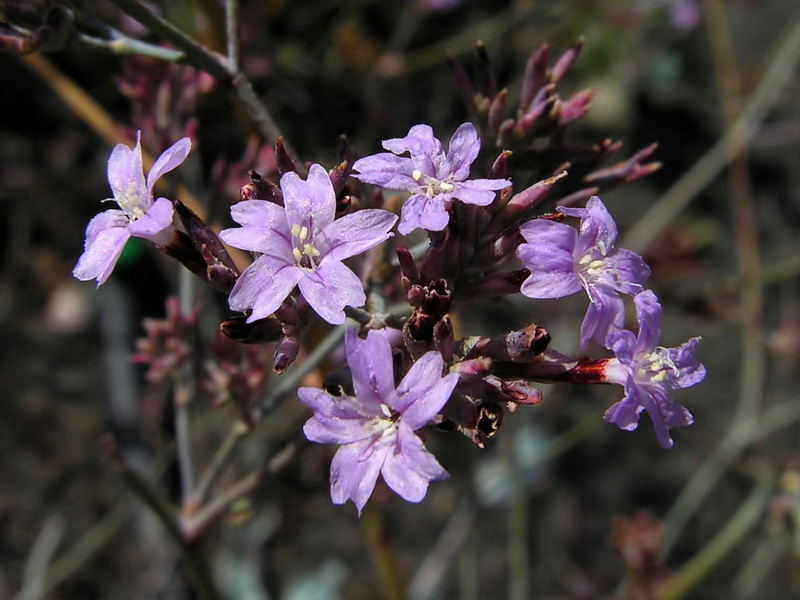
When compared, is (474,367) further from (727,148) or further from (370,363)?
(727,148)

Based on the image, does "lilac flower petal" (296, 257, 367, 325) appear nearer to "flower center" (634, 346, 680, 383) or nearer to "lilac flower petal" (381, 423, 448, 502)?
"lilac flower petal" (381, 423, 448, 502)

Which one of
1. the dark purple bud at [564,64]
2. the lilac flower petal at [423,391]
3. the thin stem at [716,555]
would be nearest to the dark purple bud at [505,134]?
A: the dark purple bud at [564,64]

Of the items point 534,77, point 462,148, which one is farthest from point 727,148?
point 462,148

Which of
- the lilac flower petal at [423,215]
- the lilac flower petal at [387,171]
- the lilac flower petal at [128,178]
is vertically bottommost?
the lilac flower petal at [423,215]

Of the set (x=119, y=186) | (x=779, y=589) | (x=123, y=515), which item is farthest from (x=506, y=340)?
(x=779, y=589)

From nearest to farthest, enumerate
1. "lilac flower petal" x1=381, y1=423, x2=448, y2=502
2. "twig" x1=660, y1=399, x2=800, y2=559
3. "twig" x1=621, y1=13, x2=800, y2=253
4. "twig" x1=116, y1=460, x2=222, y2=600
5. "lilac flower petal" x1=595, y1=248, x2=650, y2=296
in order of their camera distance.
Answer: "lilac flower petal" x1=381, y1=423, x2=448, y2=502, "lilac flower petal" x1=595, y1=248, x2=650, y2=296, "twig" x1=116, y1=460, x2=222, y2=600, "twig" x1=660, y1=399, x2=800, y2=559, "twig" x1=621, y1=13, x2=800, y2=253

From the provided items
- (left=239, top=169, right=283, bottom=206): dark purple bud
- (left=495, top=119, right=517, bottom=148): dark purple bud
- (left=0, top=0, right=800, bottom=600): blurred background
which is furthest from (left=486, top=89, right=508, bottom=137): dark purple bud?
(left=0, top=0, right=800, bottom=600): blurred background

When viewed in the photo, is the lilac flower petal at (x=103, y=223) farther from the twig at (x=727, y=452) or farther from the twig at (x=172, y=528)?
the twig at (x=727, y=452)
